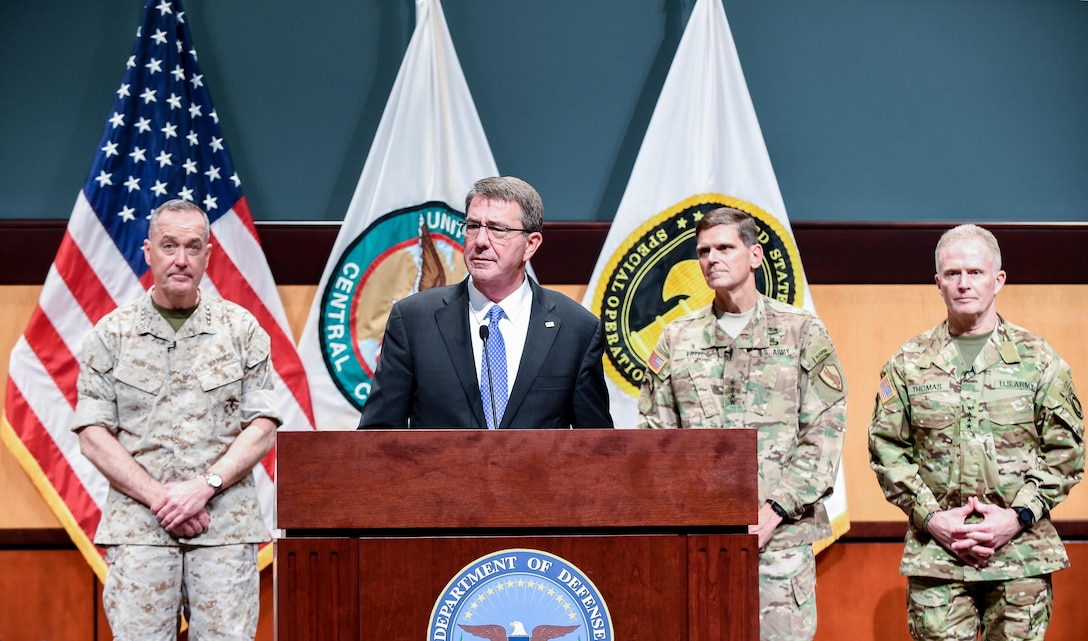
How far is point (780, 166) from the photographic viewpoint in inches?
169

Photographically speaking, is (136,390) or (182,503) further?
(136,390)

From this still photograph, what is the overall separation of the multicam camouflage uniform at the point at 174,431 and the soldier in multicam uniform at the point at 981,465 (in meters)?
1.85

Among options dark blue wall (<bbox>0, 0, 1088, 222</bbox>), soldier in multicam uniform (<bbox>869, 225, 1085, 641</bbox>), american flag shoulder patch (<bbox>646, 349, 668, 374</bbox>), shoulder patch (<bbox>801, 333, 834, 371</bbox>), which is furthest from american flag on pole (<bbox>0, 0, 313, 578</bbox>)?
soldier in multicam uniform (<bbox>869, 225, 1085, 641</bbox>)

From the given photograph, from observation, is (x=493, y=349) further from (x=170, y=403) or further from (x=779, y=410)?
(x=170, y=403)

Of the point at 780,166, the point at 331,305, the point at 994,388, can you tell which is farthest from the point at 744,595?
the point at 780,166

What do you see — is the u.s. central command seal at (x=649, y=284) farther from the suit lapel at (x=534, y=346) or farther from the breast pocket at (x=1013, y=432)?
the suit lapel at (x=534, y=346)

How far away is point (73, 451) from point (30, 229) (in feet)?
2.98

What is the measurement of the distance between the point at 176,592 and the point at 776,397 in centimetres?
174

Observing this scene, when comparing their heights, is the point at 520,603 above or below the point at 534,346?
below

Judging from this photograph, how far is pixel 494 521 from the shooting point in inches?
67.3

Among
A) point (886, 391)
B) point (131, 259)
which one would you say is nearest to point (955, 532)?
point (886, 391)

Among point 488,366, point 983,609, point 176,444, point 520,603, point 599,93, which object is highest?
point 599,93

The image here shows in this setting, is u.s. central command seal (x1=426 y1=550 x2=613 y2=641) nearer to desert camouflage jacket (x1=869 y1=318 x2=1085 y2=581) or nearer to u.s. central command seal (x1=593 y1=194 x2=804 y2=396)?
desert camouflage jacket (x1=869 y1=318 x2=1085 y2=581)

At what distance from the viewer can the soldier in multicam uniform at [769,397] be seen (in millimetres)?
2812
